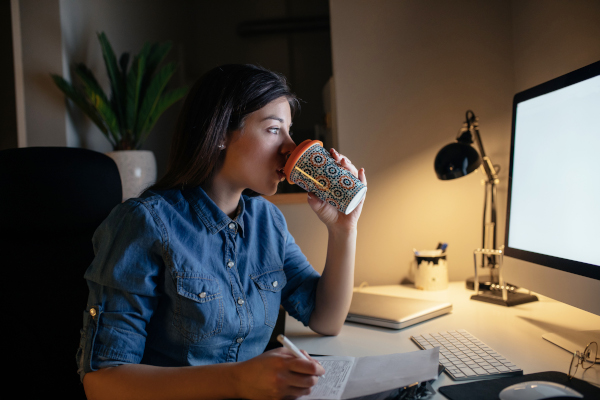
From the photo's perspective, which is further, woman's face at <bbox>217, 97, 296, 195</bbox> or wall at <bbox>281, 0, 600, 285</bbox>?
wall at <bbox>281, 0, 600, 285</bbox>

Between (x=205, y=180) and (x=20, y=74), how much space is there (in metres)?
1.47

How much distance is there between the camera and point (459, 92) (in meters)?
1.44

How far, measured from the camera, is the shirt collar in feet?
2.72

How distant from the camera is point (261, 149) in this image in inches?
32.3

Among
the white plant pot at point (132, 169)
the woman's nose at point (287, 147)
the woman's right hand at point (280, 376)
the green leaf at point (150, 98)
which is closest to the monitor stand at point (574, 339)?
the woman's right hand at point (280, 376)

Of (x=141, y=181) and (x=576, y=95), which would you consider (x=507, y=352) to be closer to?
(x=576, y=95)

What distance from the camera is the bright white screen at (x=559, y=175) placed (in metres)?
0.78

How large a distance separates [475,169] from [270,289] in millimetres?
747

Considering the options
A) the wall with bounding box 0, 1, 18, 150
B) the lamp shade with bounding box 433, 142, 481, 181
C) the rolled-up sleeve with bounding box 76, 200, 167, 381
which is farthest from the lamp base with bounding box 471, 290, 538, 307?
the wall with bounding box 0, 1, 18, 150

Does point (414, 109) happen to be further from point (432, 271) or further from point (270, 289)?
point (270, 289)

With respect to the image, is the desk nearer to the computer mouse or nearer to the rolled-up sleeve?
the computer mouse

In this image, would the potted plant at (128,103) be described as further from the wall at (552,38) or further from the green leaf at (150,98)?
the wall at (552,38)

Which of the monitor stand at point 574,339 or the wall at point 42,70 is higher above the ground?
the wall at point 42,70

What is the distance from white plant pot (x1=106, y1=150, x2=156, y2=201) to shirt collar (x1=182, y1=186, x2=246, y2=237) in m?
1.07
